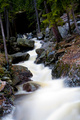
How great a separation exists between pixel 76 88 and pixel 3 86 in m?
3.73

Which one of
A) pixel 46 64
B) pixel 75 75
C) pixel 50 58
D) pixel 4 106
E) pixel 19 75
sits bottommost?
pixel 4 106

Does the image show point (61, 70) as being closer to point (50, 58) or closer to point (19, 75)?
point (50, 58)

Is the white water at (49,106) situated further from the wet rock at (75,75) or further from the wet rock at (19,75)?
the wet rock at (19,75)

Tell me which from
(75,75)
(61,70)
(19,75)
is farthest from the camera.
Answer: (19,75)

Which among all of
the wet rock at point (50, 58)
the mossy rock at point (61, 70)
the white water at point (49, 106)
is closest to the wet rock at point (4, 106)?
the white water at point (49, 106)

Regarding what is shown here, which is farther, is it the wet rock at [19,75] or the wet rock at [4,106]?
the wet rock at [19,75]

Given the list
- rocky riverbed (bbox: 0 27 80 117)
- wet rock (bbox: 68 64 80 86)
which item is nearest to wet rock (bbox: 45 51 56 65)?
rocky riverbed (bbox: 0 27 80 117)

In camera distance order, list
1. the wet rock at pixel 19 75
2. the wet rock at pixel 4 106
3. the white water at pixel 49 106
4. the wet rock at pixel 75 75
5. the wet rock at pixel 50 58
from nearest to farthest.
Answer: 1. the white water at pixel 49 106
2. the wet rock at pixel 4 106
3. the wet rock at pixel 75 75
4. the wet rock at pixel 19 75
5. the wet rock at pixel 50 58

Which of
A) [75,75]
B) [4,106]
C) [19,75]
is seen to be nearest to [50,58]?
[19,75]

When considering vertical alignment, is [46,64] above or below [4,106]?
above

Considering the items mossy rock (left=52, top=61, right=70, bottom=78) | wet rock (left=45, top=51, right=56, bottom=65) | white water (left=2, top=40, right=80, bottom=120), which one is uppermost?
wet rock (left=45, top=51, right=56, bottom=65)

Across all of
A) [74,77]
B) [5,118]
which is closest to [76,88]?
[74,77]

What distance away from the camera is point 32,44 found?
20484 mm

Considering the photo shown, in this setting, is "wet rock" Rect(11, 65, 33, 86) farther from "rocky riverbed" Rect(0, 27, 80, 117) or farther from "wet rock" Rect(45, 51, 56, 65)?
"wet rock" Rect(45, 51, 56, 65)
